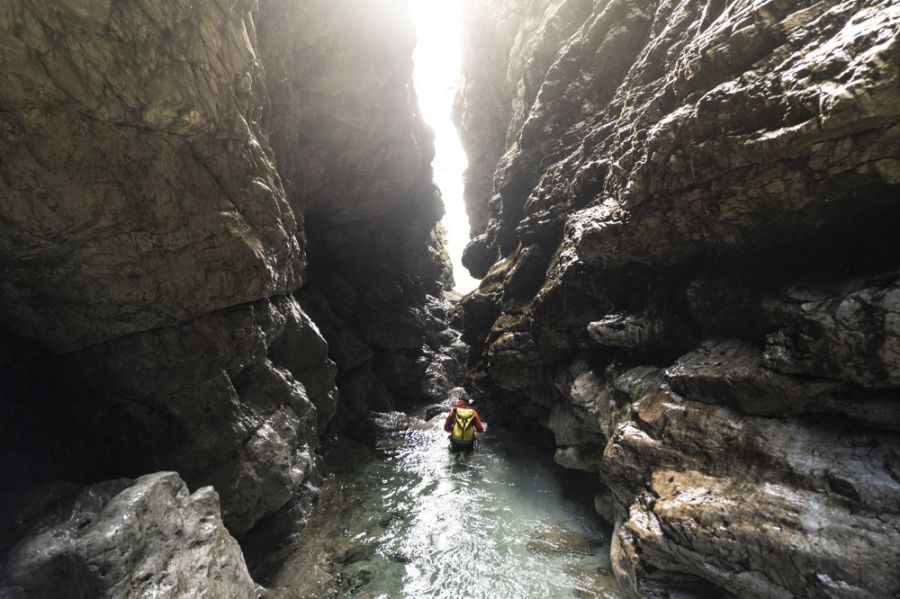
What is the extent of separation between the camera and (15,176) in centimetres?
647

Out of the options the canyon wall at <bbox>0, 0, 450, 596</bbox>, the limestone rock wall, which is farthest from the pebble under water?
the limestone rock wall

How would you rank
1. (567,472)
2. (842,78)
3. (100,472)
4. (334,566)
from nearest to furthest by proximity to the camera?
1. (842,78)
2. (100,472)
3. (334,566)
4. (567,472)

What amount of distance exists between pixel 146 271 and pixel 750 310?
12237 millimetres

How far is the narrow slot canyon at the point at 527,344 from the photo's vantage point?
575 centimetres

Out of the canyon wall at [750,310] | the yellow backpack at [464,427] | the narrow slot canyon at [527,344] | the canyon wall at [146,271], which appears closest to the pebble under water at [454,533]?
the narrow slot canyon at [527,344]

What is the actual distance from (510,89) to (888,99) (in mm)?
29348

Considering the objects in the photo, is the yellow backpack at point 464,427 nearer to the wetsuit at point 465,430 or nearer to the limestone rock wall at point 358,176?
the wetsuit at point 465,430

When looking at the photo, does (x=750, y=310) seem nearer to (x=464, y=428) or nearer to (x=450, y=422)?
(x=464, y=428)

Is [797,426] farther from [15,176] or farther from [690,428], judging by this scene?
[15,176]

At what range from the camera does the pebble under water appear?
886 cm

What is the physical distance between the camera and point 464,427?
1600 cm

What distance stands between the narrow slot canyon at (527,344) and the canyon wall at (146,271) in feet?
0.15

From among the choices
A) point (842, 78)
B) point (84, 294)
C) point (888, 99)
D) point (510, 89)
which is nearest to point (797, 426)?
point (888, 99)

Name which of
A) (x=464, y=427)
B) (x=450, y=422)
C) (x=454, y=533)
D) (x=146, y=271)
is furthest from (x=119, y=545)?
(x=450, y=422)
